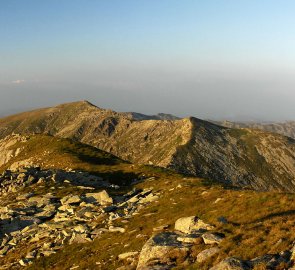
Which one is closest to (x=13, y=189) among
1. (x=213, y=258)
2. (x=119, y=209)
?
(x=119, y=209)

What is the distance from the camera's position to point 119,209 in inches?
1651

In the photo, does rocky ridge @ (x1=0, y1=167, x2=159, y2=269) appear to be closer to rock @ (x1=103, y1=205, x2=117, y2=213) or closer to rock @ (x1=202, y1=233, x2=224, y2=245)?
rock @ (x1=103, y1=205, x2=117, y2=213)

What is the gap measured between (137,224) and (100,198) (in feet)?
42.3

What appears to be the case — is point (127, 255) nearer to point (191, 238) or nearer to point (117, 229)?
point (191, 238)

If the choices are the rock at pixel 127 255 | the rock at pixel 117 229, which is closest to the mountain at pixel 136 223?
the rock at pixel 117 229

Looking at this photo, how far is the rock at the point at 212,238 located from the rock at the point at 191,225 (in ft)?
7.59

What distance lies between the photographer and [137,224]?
1346 inches

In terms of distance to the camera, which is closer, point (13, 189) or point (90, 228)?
point (90, 228)

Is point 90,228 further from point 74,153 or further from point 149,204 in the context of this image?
point 74,153

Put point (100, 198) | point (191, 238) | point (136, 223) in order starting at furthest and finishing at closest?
point (100, 198)
point (136, 223)
point (191, 238)

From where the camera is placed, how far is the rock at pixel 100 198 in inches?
1760

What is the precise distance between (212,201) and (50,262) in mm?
16738

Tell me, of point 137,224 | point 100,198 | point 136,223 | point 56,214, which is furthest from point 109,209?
point 137,224

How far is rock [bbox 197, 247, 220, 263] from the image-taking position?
69.8 feet
